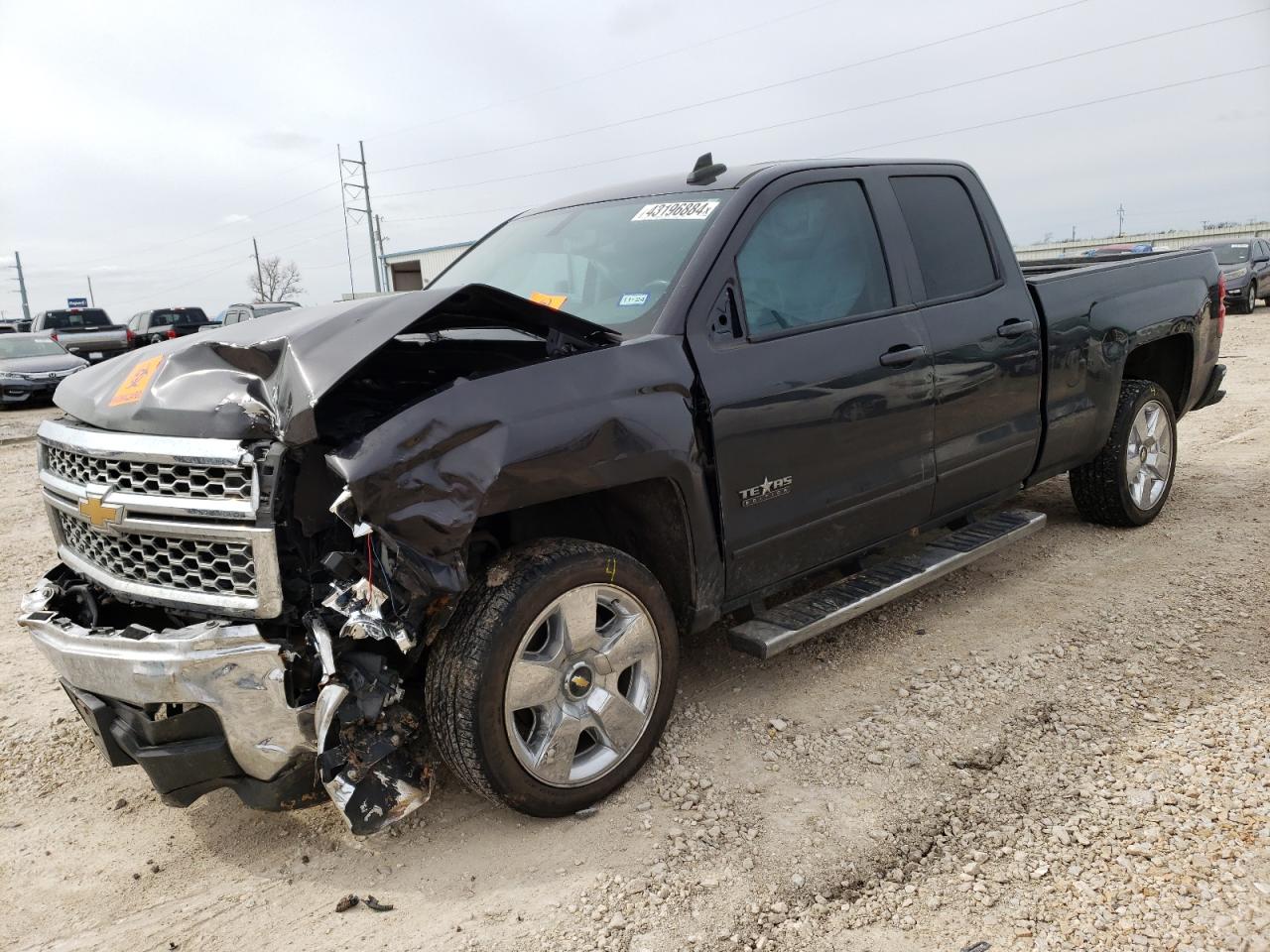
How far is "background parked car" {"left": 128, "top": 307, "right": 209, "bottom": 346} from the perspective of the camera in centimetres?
2525

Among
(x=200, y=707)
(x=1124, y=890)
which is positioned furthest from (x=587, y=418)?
(x=1124, y=890)

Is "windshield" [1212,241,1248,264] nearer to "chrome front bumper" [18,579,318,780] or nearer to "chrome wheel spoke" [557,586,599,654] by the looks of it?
"chrome wheel spoke" [557,586,599,654]

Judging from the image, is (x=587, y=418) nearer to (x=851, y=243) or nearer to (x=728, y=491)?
(x=728, y=491)

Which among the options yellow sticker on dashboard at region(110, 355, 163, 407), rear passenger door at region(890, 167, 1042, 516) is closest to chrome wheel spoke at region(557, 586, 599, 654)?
yellow sticker on dashboard at region(110, 355, 163, 407)

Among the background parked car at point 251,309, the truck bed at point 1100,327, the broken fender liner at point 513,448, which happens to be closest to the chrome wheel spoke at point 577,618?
the broken fender liner at point 513,448

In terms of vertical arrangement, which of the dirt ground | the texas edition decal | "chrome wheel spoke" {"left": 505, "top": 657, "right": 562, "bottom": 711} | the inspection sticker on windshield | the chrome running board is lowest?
the dirt ground

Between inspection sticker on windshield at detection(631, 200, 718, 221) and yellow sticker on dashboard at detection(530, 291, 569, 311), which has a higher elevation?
inspection sticker on windshield at detection(631, 200, 718, 221)

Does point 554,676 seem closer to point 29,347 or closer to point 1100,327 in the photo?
point 1100,327

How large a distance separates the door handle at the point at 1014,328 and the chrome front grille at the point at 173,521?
321 cm

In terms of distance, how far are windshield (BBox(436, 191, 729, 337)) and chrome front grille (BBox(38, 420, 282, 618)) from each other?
108cm

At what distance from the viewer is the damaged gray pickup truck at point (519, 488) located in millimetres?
2424

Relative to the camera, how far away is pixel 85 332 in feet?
79.3

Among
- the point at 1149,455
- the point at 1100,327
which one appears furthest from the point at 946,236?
the point at 1149,455

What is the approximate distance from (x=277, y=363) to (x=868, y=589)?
7.67 ft
